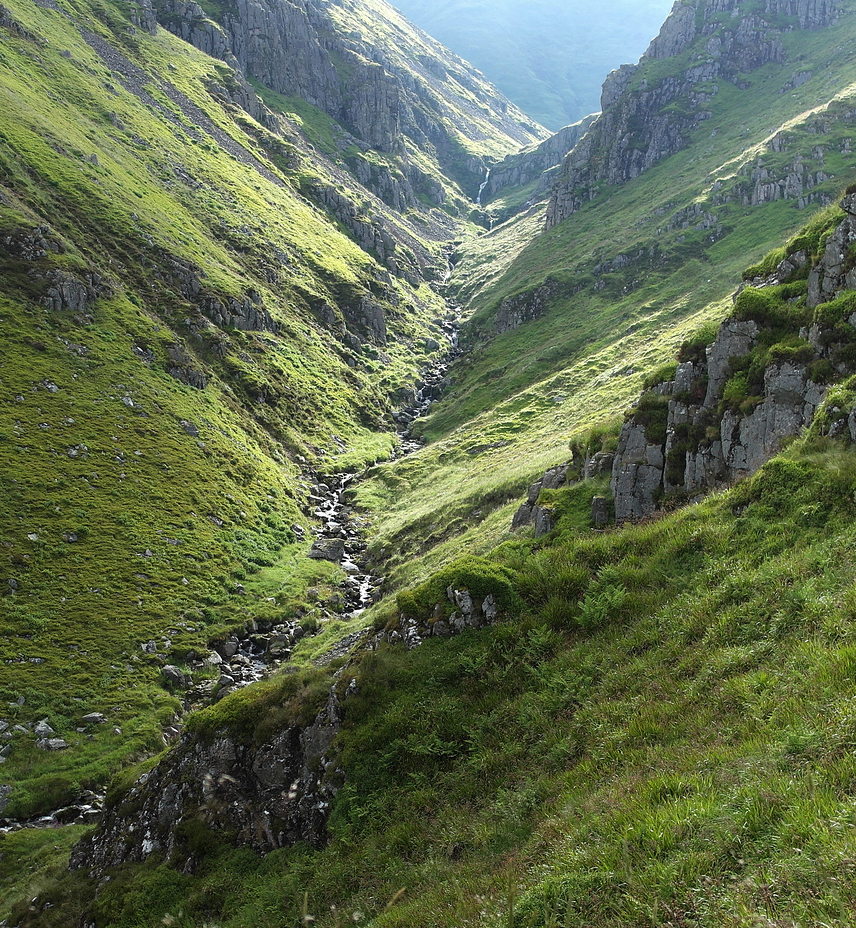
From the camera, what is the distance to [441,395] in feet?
389

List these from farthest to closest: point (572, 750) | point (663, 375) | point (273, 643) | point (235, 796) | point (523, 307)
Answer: point (523, 307) → point (273, 643) → point (663, 375) → point (235, 796) → point (572, 750)

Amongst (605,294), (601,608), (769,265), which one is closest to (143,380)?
(769,265)

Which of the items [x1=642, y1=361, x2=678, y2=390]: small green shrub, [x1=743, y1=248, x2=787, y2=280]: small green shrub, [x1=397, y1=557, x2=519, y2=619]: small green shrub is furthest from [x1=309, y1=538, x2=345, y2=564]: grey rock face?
[x1=743, y1=248, x2=787, y2=280]: small green shrub

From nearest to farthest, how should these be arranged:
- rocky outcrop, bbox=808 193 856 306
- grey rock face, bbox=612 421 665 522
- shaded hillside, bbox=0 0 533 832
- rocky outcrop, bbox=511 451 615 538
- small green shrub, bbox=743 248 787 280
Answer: rocky outcrop, bbox=808 193 856 306 < grey rock face, bbox=612 421 665 522 < rocky outcrop, bbox=511 451 615 538 < small green shrub, bbox=743 248 787 280 < shaded hillside, bbox=0 0 533 832

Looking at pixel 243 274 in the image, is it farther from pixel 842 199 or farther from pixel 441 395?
pixel 842 199

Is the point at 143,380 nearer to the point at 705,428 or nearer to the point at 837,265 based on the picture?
Result: the point at 705,428

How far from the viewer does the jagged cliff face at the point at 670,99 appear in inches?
6983

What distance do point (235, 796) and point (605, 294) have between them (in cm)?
12342

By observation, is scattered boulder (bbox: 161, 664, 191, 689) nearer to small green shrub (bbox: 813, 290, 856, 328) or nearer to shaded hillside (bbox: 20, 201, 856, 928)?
shaded hillside (bbox: 20, 201, 856, 928)

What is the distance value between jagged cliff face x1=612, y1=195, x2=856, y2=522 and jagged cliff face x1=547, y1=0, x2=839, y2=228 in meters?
177

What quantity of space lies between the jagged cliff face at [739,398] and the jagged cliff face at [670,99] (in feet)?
581

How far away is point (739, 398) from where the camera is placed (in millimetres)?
22188

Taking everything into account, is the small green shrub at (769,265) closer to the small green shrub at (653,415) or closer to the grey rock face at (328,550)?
the small green shrub at (653,415)

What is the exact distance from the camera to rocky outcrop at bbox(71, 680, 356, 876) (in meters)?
15.4
